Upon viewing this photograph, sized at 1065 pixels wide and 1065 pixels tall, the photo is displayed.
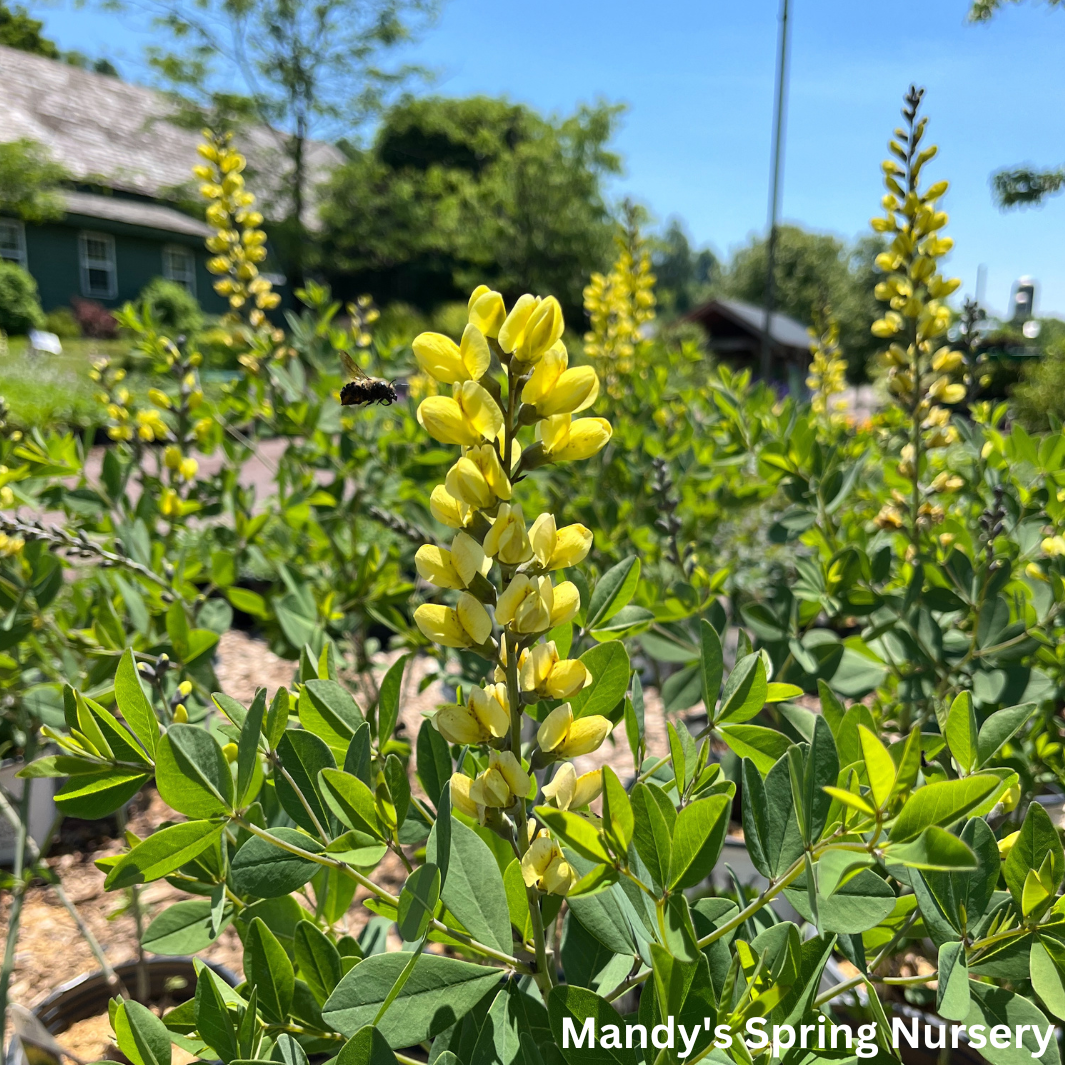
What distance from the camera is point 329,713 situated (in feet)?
2.70

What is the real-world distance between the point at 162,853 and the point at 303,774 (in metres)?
0.13

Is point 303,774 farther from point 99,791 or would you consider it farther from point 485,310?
point 485,310

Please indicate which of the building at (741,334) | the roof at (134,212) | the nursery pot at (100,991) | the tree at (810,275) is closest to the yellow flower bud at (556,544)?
the nursery pot at (100,991)

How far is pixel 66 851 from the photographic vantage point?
2.60 metres

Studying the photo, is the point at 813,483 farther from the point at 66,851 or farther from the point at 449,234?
the point at 449,234

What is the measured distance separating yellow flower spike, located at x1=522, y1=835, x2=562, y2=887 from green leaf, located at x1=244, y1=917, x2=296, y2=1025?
23cm

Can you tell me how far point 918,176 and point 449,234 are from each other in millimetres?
20491

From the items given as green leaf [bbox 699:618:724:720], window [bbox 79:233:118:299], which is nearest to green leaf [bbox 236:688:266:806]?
green leaf [bbox 699:618:724:720]

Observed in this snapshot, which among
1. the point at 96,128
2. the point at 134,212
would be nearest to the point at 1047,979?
the point at 134,212

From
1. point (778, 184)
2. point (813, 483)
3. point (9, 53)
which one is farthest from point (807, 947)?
point (9, 53)

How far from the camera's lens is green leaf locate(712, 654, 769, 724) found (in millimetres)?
862

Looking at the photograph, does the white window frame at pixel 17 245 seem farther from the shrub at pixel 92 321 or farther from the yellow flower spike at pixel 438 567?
the yellow flower spike at pixel 438 567

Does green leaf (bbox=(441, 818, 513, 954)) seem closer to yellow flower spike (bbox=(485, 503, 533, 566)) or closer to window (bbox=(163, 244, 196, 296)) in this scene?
yellow flower spike (bbox=(485, 503, 533, 566))

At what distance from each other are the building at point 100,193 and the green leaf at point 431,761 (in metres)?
21.0
